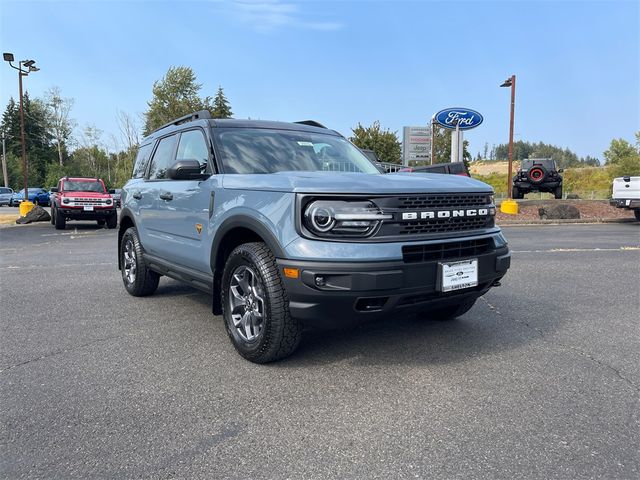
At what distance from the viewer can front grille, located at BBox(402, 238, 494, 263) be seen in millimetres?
3064

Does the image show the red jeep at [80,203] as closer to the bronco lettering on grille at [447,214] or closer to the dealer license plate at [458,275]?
the bronco lettering on grille at [447,214]

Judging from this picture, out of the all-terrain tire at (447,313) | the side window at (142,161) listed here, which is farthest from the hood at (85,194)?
the all-terrain tire at (447,313)

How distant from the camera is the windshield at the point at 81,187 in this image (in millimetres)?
16797

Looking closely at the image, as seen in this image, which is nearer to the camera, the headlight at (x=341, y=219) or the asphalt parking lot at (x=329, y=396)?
the asphalt parking lot at (x=329, y=396)

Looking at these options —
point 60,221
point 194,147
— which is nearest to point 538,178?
point 60,221

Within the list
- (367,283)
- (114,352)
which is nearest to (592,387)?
(367,283)

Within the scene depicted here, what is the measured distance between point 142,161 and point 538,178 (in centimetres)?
1972

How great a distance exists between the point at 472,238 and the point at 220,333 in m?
2.26

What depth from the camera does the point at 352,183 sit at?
3086 millimetres

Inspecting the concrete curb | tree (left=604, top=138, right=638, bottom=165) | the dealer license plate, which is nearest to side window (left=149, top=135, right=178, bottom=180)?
the dealer license plate

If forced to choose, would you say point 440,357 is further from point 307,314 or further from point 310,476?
point 310,476

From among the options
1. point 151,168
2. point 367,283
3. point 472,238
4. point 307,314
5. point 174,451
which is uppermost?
point 151,168

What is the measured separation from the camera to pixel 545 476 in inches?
83.2

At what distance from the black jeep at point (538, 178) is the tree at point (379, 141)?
65.2 ft
